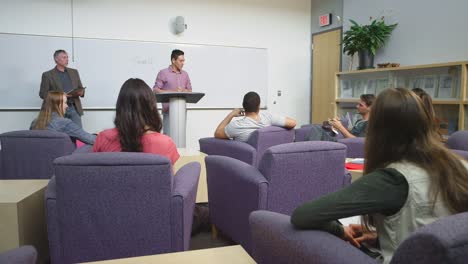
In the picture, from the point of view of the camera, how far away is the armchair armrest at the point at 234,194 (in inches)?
73.0

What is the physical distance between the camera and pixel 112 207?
1528 millimetres

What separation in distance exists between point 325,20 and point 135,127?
5343 mm

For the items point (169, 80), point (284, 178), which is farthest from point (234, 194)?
point (169, 80)

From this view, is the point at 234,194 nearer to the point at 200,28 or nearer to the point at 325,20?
the point at 200,28

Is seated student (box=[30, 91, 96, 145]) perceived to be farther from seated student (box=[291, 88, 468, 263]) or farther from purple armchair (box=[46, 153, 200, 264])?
seated student (box=[291, 88, 468, 263])

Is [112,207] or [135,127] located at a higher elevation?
[135,127]

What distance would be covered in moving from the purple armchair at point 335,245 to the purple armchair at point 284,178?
2.03 ft

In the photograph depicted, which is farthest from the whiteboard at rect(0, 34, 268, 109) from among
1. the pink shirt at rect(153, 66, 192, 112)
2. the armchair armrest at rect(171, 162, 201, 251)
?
the armchair armrest at rect(171, 162, 201, 251)

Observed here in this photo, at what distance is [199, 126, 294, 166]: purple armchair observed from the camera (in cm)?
300

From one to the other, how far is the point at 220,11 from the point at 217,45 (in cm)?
57

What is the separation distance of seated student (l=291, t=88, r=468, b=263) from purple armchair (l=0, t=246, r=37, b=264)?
0.69m

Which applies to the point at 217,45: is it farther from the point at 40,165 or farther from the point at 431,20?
the point at 40,165

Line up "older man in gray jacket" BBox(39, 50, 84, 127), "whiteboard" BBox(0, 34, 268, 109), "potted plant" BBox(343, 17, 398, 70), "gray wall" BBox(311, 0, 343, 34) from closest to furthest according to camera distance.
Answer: "older man in gray jacket" BBox(39, 50, 84, 127) < "whiteboard" BBox(0, 34, 268, 109) < "potted plant" BBox(343, 17, 398, 70) < "gray wall" BBox(311, 0, 343, 34)

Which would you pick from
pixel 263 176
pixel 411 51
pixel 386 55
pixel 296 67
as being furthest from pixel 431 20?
pixel 263 176
